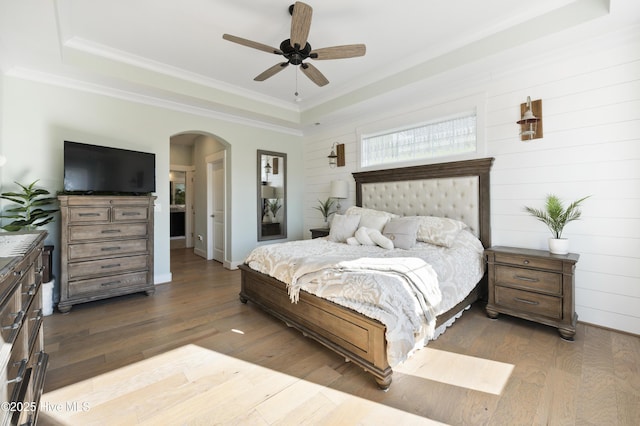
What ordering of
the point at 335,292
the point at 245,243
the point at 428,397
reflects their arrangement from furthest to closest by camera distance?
the point at 245,243 < the point at 335,292 < the point at 428,397

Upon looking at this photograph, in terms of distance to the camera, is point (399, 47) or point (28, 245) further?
point (399, 47)

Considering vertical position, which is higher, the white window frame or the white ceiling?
the white ceiling

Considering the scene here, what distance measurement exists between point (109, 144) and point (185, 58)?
1493 millimetres

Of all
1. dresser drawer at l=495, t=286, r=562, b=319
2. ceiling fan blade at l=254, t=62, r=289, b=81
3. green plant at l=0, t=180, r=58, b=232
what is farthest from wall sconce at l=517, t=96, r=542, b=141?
green plant at l=0, t=180, r=58, b=232

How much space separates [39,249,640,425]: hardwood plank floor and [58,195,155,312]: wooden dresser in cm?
41

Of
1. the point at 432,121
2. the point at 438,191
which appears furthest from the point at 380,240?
the point at 432,121

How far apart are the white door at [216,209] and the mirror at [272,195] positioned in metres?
0.75

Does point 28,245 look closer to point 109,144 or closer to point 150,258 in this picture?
point 150,258

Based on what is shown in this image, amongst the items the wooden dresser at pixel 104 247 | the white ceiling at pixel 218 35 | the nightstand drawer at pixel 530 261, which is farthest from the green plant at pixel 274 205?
the nightstand drawer at pixel 530 261

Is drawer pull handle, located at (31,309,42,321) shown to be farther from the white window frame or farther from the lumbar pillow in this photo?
the white window frame

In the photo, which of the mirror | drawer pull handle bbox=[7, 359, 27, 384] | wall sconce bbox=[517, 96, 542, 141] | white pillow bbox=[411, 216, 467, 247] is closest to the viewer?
drawer pull handle bbox=[7, 359, 27, 384]

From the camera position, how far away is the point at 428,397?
5.58 feet

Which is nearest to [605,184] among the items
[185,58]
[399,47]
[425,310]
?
[425,310]

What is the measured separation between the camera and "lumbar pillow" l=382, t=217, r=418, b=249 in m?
3.12
